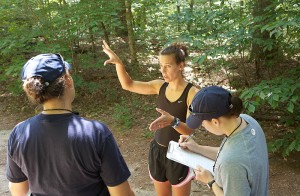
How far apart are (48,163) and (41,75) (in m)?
0.46

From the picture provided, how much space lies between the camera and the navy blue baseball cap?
165 centimetres

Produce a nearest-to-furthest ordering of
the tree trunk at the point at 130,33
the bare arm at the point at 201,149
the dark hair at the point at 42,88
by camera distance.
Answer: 1. the dark hair at the point at 42,88
2. the bare arm at the point at 201,149
3. the tree trunk at the point at 130,33

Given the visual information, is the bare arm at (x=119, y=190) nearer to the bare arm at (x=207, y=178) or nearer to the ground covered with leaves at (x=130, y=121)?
the bare arm at (x=207, y=178)

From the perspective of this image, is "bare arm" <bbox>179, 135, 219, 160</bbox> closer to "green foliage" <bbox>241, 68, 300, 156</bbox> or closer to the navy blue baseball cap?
the navy blue baseball cap

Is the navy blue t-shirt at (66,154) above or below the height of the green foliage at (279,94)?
above

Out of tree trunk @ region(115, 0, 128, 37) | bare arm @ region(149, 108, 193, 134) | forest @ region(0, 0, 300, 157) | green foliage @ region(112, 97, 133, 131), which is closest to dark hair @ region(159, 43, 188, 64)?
bare arm @ region(149, 108, 193, 134)

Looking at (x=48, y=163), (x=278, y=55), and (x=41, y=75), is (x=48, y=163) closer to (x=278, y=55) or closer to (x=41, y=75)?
(x=41, y=75)

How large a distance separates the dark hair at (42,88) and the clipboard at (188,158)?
1.02 metres

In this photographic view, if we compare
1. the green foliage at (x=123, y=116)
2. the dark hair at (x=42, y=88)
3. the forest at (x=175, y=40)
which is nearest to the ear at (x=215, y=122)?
the dark hair at (x=42, y=88)

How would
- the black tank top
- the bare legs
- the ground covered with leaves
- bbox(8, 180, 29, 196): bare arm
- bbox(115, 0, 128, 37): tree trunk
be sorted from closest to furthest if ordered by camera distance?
bbox(8, 180, 29, 196): bare arm, the black tank top, the bare legs, the ground covered with leaves, bbox(115, 0, 128, 37): tree trunk

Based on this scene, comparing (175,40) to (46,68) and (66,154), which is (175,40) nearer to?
(46,68)

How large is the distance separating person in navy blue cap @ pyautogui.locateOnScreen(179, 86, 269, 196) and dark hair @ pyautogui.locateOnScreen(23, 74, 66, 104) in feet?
2.50

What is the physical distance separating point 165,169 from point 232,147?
1149 mm

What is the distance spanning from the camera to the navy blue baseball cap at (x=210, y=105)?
165 centimetres
